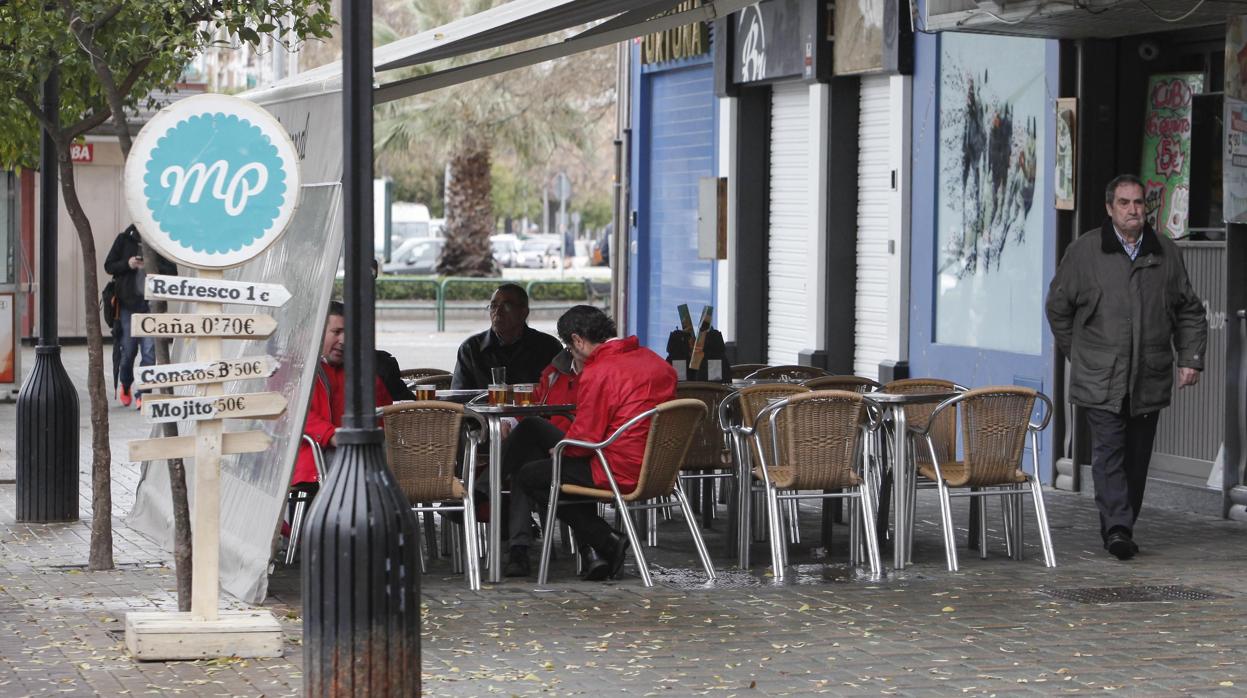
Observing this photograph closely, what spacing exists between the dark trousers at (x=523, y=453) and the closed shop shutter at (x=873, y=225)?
5639 millimetres

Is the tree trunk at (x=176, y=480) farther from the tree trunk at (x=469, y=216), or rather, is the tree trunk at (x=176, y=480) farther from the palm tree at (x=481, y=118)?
the tree trunk at (x=469, y=216)

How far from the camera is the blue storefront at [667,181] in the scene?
706 inches

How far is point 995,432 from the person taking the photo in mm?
8875

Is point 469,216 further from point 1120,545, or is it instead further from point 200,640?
point 200,640

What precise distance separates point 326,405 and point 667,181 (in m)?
10.3

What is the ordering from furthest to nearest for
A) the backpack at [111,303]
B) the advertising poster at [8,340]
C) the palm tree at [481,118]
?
the palm tree at [481,118], the advertising poster at [8,340], the backpack at [111,303]

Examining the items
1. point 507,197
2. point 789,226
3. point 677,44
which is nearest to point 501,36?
A: point 789,226

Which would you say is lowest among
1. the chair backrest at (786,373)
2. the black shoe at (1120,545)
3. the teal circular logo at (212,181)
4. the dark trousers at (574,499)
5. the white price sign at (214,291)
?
the black shoe at (1120,545)

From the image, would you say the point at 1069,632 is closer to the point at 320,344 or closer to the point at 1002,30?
the point at 320,344

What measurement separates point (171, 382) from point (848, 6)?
28.9 ft

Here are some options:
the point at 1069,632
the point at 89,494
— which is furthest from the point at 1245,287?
the point at 89,494

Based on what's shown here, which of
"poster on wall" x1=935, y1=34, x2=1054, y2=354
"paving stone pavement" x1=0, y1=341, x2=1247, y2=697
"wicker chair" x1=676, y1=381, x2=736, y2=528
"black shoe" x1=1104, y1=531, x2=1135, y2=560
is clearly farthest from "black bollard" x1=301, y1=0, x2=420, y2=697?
"poster on wall" x1=935, y1=34, x2=1054, y2=354

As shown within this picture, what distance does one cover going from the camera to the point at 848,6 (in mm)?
14555

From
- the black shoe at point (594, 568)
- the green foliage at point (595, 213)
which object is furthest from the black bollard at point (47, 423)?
the green foliage at point (595, 213)
